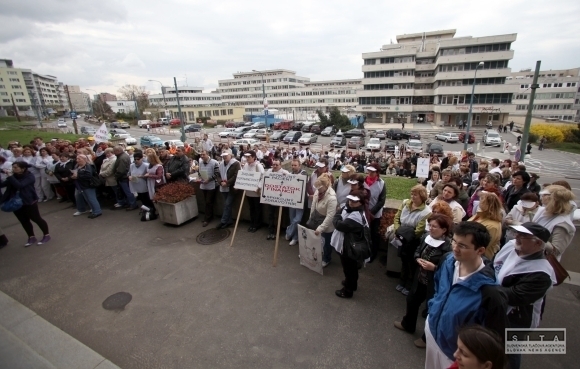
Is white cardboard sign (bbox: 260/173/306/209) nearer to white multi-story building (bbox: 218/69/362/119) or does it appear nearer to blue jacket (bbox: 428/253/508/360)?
blue jacket (bbox: 428/253/508/360)

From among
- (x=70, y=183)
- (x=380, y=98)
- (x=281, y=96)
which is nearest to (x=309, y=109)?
(x=281, y=96)

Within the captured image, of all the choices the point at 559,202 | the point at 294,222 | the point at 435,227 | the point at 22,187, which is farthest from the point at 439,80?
the point at 22,187

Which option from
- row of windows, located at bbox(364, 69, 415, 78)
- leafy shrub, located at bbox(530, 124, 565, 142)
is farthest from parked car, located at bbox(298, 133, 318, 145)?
row of windows, located at bbox(364, 69, 415, 78)

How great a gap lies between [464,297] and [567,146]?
4743cm

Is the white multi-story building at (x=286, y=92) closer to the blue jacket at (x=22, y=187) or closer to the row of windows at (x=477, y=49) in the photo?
the row of windows at (x=477, y=49)

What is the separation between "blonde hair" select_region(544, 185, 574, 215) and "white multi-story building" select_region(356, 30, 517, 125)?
58.5 metres

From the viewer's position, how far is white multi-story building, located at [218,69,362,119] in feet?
309

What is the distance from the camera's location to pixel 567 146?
1355 inches

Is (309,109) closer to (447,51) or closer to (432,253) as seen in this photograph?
(447,51)

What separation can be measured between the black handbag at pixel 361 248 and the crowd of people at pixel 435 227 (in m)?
0.05

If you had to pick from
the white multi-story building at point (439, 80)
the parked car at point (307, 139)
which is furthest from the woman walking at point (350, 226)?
the white multi-story building at point (439, 80)

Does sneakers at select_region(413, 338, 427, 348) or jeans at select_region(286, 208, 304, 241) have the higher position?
jeans at select_region(286, 208, 304, 241)

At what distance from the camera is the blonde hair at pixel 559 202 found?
345cm

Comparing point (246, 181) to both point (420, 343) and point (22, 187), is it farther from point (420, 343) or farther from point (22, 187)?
point (22, 187)
